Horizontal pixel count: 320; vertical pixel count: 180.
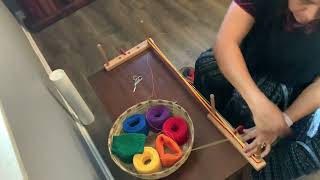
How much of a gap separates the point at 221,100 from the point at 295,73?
11.5 inches

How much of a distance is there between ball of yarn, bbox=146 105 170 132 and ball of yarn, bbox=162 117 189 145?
0.02 m

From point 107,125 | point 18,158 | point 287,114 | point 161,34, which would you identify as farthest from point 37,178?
point 161,34

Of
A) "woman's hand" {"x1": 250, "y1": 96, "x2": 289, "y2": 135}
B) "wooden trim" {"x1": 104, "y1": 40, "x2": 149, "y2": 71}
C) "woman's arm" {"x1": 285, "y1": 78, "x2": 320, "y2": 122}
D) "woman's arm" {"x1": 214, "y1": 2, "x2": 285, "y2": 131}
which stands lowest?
"woman's arm" {"x1": 285, "y1": 78, "x2": 320, "y2": 122}

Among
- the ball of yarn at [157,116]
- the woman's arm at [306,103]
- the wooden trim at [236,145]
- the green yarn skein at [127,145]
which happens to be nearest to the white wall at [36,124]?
the green yarn skein at [127,145]

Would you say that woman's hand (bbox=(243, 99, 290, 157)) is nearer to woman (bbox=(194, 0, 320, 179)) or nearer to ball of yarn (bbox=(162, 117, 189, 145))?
woman (bbox=(194, 0, 320, 179))

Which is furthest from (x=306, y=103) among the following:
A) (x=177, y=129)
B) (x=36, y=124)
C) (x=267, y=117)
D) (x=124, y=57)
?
(x=36, y=124)

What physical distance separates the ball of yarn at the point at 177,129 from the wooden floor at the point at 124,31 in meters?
0.82

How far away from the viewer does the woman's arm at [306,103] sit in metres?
0.94

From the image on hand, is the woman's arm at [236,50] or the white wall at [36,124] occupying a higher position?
the white wall at [36,124]

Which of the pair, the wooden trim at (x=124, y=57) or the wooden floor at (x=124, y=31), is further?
the wooden floor at (x=124, y=31)

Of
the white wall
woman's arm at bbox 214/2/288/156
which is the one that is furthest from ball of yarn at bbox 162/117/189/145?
the white wall

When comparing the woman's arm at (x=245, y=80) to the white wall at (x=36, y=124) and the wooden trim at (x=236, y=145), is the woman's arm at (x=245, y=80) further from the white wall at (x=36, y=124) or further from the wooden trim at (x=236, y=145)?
the white wall at (x=36, y=124)

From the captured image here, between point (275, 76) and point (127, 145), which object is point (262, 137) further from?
point (127, 145)

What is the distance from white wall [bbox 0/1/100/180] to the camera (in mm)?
667
